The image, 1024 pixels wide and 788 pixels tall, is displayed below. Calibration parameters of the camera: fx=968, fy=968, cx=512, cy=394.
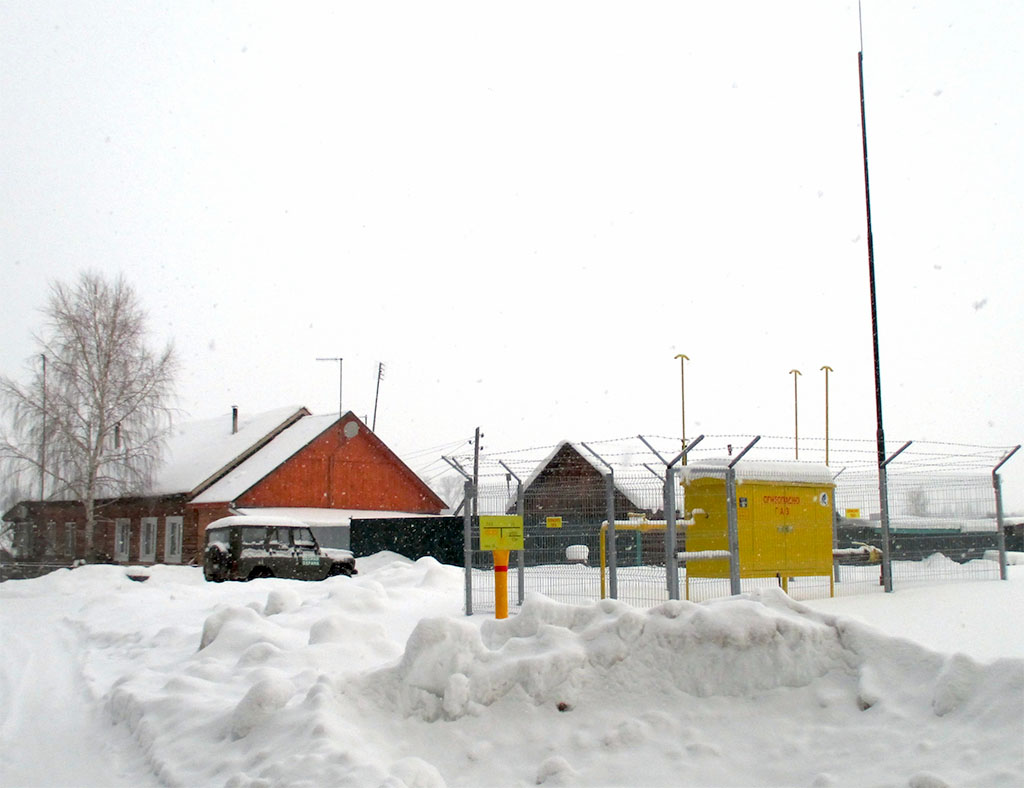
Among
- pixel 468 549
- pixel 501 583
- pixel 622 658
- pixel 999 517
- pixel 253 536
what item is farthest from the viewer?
pixel 253 536

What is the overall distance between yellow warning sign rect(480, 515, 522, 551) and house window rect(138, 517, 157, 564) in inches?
1293

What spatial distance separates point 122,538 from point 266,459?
799 cm

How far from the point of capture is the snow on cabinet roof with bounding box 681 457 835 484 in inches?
481

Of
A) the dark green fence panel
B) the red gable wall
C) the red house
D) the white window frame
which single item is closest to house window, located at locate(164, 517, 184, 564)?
the red house

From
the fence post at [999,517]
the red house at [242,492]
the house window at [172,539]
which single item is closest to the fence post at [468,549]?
the fence post at [999,517]

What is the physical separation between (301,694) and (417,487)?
3813cm

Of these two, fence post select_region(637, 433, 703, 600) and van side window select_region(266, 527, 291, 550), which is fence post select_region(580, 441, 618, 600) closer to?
fence post select_region(637, 433, 703, 600)

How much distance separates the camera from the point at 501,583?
10.5 m

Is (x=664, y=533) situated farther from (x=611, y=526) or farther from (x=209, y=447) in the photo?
(x=209, y=447)

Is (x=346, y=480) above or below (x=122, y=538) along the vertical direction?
above

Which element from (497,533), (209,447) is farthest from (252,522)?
(209,447)

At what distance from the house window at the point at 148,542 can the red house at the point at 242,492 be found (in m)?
0.05

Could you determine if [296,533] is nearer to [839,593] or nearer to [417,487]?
[839,593]

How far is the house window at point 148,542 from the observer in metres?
40.4
